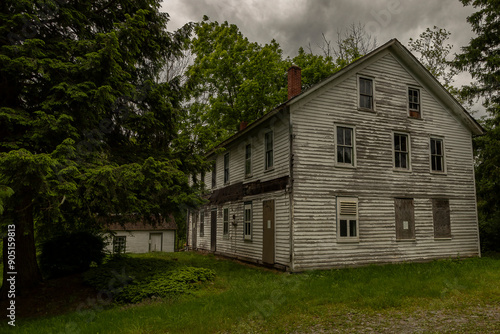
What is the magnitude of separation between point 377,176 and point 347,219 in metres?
2.48

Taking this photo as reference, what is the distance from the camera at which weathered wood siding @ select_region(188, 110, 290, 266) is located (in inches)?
588

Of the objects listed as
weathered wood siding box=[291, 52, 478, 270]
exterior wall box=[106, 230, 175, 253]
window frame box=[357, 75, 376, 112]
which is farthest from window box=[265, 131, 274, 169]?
exterior wall box=[106, 230, 175, 253]

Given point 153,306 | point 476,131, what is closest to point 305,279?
point 153,306

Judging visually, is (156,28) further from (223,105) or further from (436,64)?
(436,64)

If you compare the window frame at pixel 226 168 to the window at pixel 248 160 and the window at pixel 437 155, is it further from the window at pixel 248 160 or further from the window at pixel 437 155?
the window at pixel 437 155

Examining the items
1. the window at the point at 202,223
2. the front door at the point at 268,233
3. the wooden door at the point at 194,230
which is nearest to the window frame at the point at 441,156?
the front door at the point at 268,233

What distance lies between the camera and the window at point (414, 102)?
17516mm

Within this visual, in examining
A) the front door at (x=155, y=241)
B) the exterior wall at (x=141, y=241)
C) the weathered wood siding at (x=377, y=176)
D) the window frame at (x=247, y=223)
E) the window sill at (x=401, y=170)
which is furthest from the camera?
the front door at (x=155, y=241)

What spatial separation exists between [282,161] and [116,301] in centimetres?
818

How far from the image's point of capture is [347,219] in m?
15.1

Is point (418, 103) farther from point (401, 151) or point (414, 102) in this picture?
point (401, 151)

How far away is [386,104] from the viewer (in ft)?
55.4

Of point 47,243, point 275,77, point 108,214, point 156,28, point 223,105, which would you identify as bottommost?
point 47,243

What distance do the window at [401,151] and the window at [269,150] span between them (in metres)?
5.59
